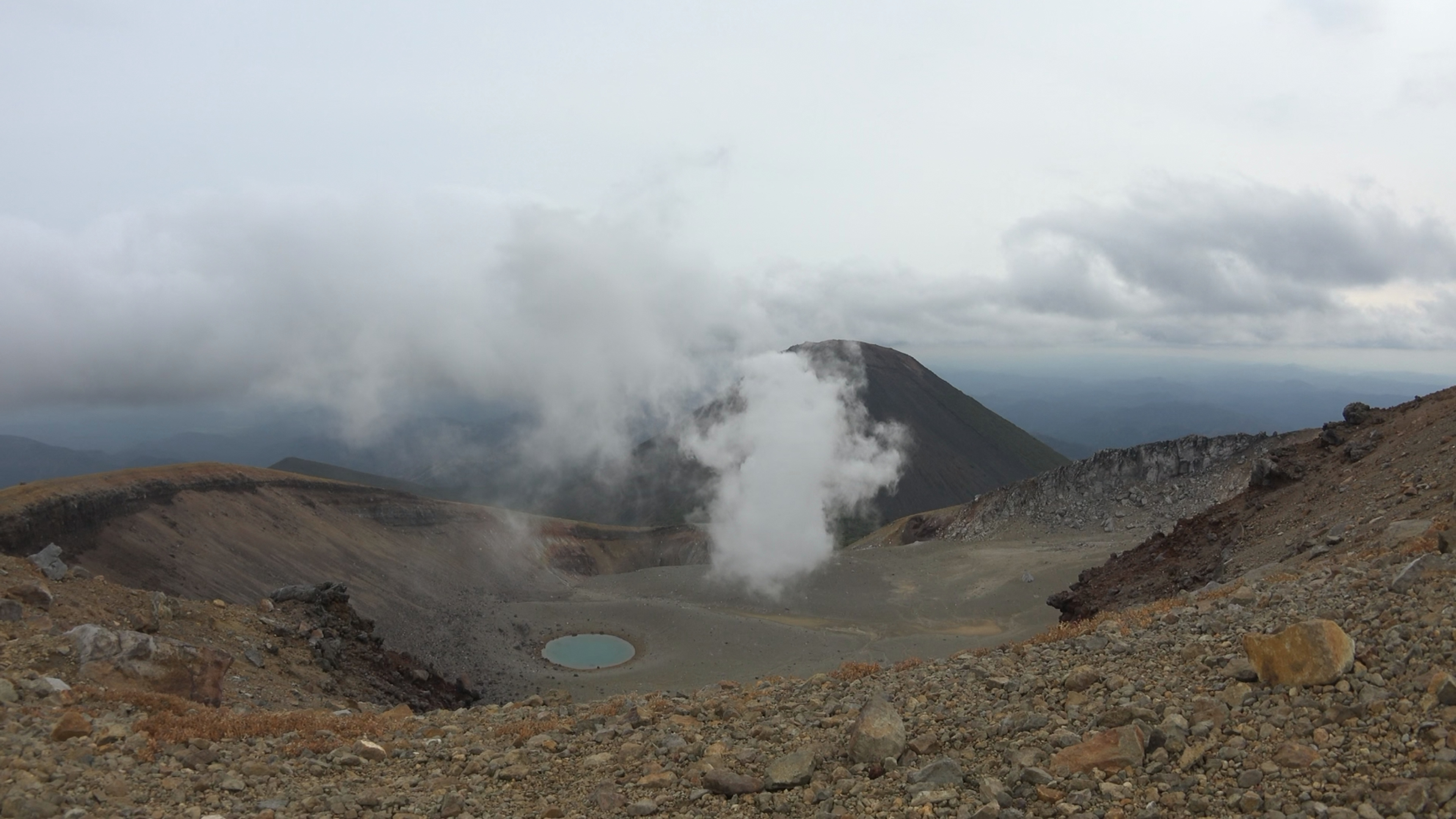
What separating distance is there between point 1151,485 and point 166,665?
5564 centimetres

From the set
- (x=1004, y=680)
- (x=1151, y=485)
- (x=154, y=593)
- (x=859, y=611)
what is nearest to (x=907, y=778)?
(x=1004, y=680)

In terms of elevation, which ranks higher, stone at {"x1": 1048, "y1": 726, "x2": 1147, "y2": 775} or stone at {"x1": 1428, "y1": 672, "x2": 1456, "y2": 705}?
stone at {"x1": 1428, "y1": 672, "x2": 1456, "y2": 705}

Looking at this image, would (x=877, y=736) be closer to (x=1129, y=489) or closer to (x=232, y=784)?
(x=232, y=784)

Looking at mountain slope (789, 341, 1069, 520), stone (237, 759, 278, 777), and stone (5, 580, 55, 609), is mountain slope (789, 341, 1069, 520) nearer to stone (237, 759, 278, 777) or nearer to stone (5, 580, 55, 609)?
stone (5, 580, 55, 609)

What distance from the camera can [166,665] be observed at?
43.8ft

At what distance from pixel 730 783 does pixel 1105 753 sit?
3720mm

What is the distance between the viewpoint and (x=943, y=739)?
27.3 ft

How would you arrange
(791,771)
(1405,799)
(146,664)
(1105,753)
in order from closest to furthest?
(1405,799) < (1105,753) < (791,771) < (146,664)

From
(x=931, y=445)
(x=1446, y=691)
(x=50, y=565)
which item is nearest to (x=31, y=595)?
(x=50, y=565)

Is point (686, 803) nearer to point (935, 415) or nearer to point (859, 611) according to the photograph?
point (859, 611)

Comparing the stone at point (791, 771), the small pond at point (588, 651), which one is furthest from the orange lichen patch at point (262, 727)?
the small pond at point (588, 651)

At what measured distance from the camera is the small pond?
120ft

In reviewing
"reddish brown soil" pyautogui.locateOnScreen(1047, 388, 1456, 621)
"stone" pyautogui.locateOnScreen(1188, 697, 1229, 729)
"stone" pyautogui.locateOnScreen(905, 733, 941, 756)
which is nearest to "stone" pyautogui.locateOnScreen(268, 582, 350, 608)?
"stone" pyautogui.locateOnScreen(905, 733, 941, 756)

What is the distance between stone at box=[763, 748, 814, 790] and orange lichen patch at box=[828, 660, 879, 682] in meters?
4.13
